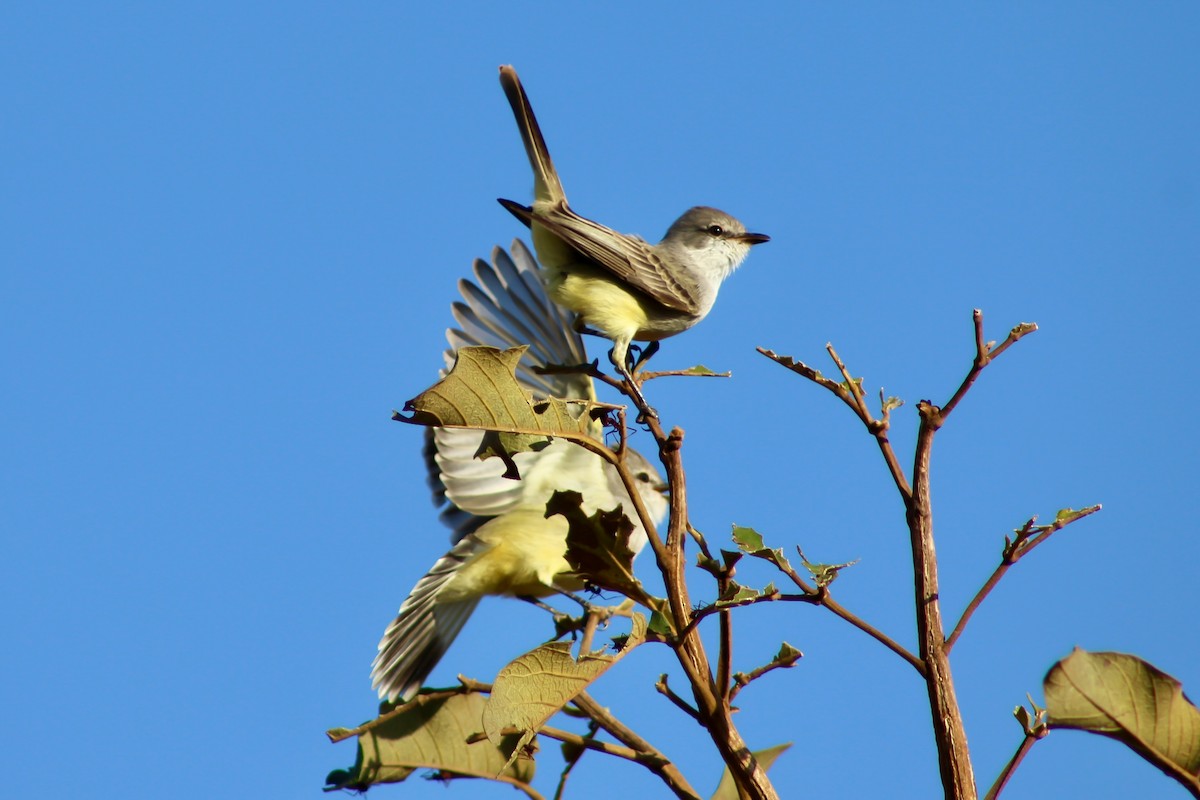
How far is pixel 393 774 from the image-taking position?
9.02ft

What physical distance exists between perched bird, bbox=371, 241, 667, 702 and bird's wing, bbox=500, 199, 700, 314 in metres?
0.52

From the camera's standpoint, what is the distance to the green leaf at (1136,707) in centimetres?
163

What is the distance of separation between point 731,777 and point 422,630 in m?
3.87

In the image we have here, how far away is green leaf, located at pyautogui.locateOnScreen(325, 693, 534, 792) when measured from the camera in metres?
2.67

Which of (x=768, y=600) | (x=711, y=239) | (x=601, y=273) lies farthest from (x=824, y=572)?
(x=711, y=239)

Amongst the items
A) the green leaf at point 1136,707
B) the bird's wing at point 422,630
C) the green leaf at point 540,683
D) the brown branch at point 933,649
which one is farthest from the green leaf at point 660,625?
the bird's wing at point 422,630

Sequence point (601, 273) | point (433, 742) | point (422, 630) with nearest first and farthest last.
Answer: point (433, 742) → point (601, 273) → point (422, 630)

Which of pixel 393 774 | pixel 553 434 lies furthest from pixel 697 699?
pixel 393 774

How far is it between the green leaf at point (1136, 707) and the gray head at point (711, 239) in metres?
4.54

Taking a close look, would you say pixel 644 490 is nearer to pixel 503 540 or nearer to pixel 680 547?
pixel 503 540

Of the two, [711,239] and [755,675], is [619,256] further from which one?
[755,675]

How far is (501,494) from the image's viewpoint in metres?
5.57

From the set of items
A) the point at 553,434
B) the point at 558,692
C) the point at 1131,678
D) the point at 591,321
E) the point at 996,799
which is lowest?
the point at 996,799

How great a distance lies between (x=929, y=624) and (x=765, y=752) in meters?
0.88
